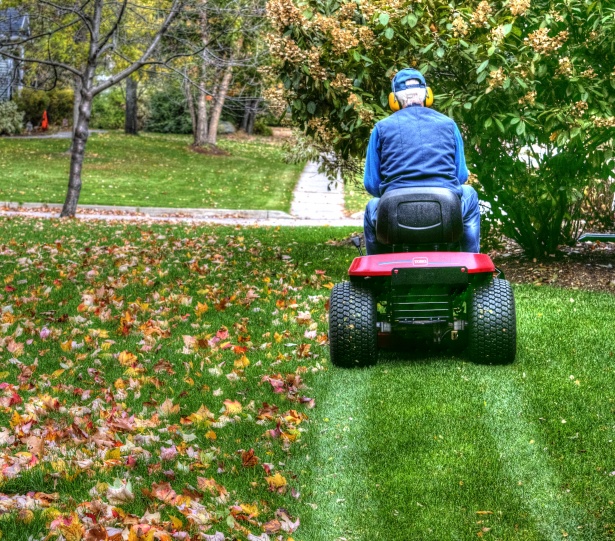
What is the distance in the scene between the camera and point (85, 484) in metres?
4.12

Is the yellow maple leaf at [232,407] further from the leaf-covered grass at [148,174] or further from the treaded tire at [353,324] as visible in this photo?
the leaf-covered grass at [148,174]

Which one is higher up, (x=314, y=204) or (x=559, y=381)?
(x=559, y=381)

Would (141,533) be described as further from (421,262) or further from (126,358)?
(126,358)

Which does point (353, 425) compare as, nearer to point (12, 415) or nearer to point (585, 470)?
point (585, 470)

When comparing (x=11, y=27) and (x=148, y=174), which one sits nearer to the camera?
(x=11, y=27)

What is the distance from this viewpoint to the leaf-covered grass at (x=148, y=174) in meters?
23.3

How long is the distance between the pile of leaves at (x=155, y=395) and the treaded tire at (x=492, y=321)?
3.60 ft

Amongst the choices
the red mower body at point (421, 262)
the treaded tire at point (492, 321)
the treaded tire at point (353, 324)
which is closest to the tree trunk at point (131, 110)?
the treaded tire at point (353, 324)

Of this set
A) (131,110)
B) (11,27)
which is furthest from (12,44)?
(131,110)

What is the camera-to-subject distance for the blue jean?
19.4 feet

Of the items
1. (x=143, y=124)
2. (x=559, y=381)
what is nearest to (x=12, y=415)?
(x=559, y=381)

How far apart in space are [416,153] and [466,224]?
60cm

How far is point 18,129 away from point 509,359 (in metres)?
37.9

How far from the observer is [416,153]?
5793 millimetres
